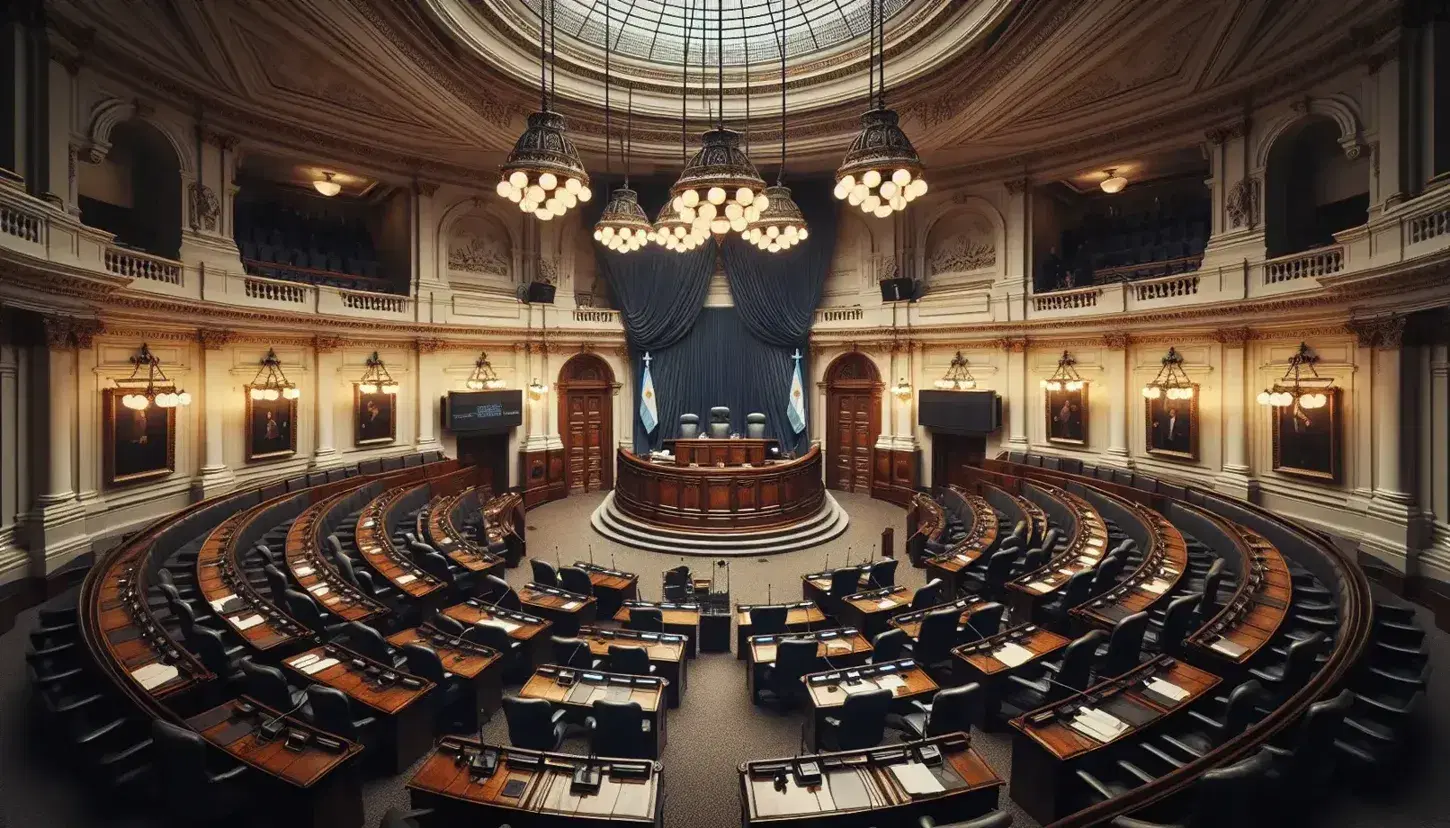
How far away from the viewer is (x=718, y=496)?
12461 mm

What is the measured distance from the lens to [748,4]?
13336mm

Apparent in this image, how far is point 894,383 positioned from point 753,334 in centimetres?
421

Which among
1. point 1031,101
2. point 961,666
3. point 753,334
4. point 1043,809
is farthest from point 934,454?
point 1043,809

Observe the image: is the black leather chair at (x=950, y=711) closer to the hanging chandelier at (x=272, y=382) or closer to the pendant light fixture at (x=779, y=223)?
the pendant light fixture at (x=779, y=223)

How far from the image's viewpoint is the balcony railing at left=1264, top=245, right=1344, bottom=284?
941 cm

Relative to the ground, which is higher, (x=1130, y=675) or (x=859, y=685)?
(x=1130, y=675)

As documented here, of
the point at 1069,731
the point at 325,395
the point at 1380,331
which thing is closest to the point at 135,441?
the point at 325,395

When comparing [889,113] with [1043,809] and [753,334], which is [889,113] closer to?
[1043,809]

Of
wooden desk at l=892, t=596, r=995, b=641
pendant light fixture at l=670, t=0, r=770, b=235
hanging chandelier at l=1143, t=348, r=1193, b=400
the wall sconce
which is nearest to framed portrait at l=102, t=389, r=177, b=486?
pendant light fixture at l=670, t=0, r=770, b=235

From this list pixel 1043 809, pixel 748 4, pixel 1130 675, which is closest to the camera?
pixel 1043 809

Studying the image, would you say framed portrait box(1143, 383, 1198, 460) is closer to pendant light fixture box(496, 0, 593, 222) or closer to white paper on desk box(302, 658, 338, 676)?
pendant light fixture box(496, 0, 593, 222)

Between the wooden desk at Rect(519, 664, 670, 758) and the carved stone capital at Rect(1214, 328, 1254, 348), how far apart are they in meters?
11.9

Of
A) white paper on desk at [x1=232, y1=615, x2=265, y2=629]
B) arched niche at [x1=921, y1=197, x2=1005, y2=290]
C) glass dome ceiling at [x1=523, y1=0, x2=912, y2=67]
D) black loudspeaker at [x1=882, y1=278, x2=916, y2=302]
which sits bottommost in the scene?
white paper on desk at [x1=232, y1=615, x2=265, y2=629]

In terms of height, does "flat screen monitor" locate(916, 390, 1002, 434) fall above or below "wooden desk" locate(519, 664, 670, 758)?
above
